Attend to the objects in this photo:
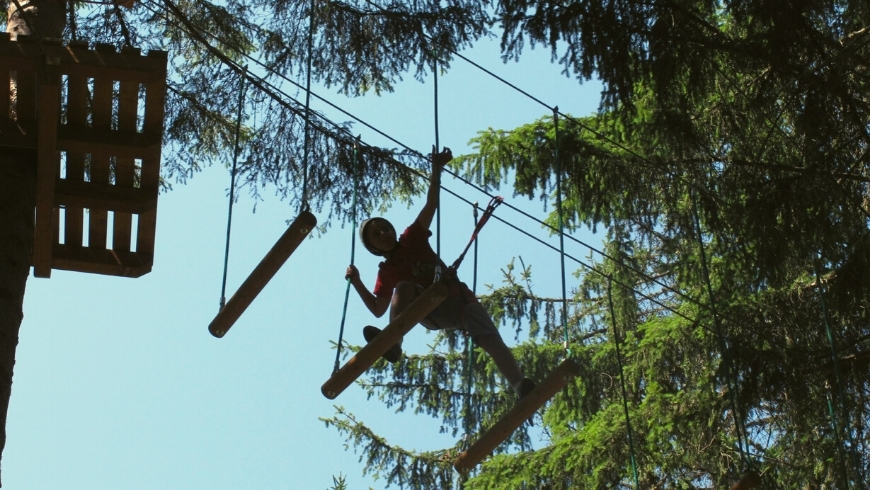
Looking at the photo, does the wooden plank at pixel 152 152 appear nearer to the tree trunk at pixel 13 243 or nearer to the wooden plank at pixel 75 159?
the wooden plank at pixel 75 159

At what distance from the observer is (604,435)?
8.14m

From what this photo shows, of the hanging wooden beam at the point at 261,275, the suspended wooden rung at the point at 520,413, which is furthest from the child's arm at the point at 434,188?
the suspended wooden rung at the point at 520,413

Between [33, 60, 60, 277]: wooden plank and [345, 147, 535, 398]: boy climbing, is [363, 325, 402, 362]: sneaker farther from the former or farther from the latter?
[33, 60, 60, 277]: wooden plank

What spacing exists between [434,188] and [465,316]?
0.62 m

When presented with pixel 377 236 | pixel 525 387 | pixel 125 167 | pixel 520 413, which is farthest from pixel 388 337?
pixel 125 167

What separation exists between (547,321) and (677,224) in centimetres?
498

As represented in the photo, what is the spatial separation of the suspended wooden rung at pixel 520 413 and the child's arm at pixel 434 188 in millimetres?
1040

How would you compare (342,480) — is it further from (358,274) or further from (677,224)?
(677,224)

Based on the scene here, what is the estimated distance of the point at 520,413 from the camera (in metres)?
4.55

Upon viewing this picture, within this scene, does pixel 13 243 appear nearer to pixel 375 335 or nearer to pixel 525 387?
pixel 375 335

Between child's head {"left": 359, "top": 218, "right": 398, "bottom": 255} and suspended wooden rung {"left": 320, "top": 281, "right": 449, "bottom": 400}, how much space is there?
2.73ft

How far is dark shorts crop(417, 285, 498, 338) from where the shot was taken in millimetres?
5137

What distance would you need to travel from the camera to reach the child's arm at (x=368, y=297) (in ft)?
16.3

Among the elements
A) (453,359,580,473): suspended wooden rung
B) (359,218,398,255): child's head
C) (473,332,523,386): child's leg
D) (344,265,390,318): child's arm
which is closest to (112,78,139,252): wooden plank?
(344,265,390,318): child's arm
